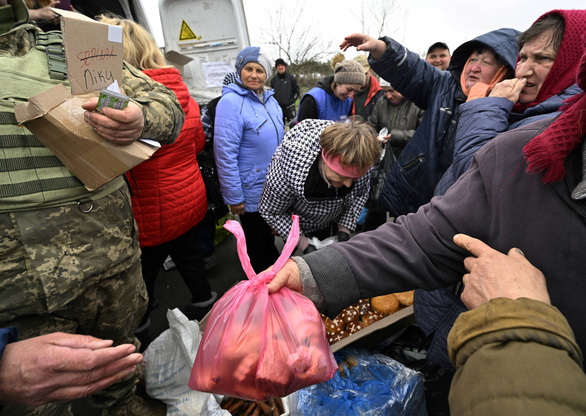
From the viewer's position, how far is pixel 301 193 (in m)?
1.90

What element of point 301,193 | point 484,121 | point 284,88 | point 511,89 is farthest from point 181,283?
point 284,88

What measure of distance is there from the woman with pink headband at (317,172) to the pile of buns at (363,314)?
1.75 ft

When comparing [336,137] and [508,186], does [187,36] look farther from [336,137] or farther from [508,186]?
[508,186]

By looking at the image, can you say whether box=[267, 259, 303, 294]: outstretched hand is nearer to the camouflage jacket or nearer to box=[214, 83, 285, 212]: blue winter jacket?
the camouflage jacket

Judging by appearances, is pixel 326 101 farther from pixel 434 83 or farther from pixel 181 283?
pixel 181 283

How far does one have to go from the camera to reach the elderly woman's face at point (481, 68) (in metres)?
1.75

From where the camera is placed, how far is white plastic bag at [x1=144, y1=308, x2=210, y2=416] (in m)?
1.64

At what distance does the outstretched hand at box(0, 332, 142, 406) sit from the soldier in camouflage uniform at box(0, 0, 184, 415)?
0.26 m

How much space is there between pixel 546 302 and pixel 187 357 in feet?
5.30

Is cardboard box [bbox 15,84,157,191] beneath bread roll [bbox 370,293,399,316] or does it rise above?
above

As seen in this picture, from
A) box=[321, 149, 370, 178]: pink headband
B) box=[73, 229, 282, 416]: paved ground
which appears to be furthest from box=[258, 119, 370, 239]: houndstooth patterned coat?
box=[73, 229, 282, 416]: paved ground

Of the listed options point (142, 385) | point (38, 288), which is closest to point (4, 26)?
point (38, 288)

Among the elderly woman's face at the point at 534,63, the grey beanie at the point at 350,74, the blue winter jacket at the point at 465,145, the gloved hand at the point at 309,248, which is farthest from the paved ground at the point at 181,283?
the elderly woman's face at the point at 534,63

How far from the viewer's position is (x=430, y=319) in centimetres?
153
